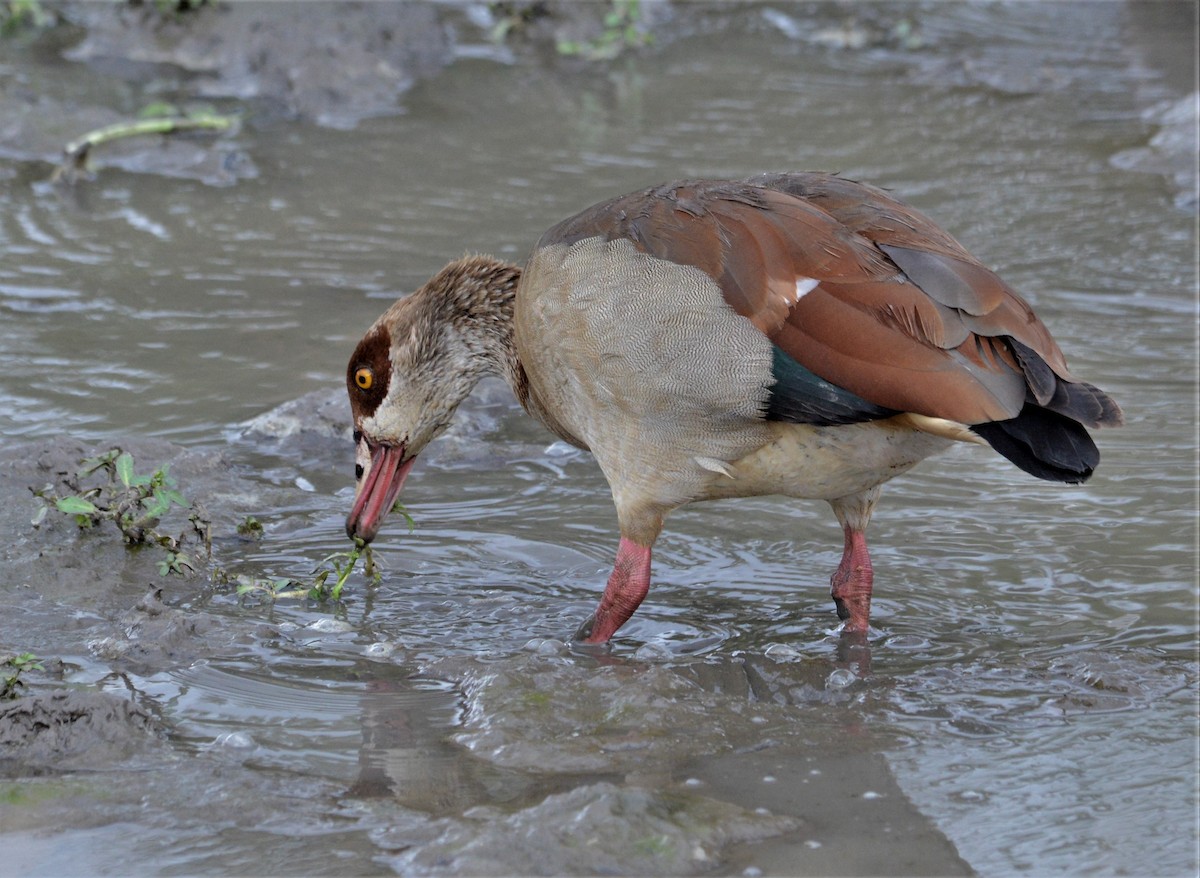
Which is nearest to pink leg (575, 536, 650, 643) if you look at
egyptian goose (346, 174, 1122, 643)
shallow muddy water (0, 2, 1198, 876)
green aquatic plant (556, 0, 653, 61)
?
egyptian goose (346, 174, 1122, 643)

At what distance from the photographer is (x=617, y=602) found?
465 cm

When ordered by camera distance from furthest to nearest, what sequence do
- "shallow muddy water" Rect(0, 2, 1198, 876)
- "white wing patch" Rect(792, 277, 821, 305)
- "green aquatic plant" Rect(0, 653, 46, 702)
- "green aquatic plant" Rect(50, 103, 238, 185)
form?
"green aquatic plant" Rect(50, 103, 238, 185), "white wing patch" Rect(792, 277, 821, 305), "green aquatic plant" Rect(0, 653, 46, 702), "shallow muddy water" Rect(0, 2, 1198, 876)

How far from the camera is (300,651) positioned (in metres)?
4.44

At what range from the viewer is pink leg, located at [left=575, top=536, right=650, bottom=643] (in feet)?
15.3

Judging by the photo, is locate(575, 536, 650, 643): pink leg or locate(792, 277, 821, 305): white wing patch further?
locate(575, 536, 650, 643): pink leg

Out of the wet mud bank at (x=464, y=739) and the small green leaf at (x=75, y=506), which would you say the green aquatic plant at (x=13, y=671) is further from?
the small green leaf at (x=75, y=506)

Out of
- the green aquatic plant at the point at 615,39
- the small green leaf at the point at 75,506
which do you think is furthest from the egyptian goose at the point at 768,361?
the green aquatic plant at the point at 615,39

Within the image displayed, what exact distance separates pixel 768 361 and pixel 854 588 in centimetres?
95

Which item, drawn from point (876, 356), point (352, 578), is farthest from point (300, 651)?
point (876, 356)

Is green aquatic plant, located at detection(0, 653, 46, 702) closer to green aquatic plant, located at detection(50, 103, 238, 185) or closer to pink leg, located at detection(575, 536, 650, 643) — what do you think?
pink leg, located at detection(575, 536, 650, 643)

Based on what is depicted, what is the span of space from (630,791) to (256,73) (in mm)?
8803

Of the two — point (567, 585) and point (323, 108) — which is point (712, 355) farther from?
point (323, 108)

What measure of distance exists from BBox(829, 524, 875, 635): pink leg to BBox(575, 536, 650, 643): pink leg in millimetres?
633

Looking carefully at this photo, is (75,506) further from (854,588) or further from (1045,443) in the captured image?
(1045,443)
